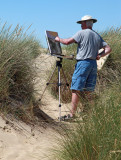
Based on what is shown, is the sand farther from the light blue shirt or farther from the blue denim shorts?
the light blue shirt

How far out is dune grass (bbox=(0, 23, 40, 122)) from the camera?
5.12m

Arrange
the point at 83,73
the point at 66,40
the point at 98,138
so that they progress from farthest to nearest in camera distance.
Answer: the point at 83,73 < the point at 66,40 < the point at 98,138

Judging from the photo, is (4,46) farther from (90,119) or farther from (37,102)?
(90,119)

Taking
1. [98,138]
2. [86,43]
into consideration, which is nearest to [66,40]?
[86,43]

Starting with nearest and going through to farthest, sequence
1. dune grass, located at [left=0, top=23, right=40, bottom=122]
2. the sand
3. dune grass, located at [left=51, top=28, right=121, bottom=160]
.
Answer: dune grass, located at [left=51, top=28, right=121, bottom=160]
the sand
dune grass, located at [left=0, top=23, right=40, bottom=122]

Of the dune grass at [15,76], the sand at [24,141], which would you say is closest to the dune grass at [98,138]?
the sand at [24,141]

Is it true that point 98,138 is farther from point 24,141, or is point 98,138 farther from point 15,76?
point 15,76

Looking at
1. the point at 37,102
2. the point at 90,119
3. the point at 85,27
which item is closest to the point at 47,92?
the point at 37,102

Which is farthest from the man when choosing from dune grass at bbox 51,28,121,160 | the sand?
dune grass at bbox 51,28,121,160

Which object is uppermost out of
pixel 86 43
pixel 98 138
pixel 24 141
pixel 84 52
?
pixel 86 43

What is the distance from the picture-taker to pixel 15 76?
226 inches

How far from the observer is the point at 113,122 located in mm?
3027

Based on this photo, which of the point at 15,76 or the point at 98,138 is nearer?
the point at 98,138

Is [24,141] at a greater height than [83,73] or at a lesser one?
lesser
